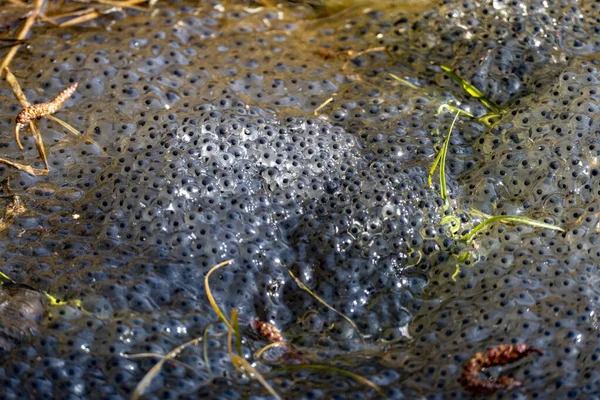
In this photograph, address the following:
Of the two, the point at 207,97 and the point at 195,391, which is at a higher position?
the point at 207,97

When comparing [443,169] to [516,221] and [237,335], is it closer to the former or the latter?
[516,221]

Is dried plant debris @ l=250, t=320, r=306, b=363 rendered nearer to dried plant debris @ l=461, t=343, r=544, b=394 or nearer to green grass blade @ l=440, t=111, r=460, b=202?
dried plant debris @ l=461, t=343, r=544, b=394

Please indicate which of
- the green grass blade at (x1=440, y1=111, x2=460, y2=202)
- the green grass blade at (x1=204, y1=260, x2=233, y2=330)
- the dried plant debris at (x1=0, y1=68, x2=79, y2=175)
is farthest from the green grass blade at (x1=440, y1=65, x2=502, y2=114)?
the dried plant debris at (x1=0, y1=68, x2=79, y2=175)

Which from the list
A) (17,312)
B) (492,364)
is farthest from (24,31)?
(492,364)

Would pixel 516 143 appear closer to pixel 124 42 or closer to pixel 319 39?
pixel 319 39

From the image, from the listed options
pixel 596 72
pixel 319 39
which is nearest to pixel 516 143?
pixel 596 72

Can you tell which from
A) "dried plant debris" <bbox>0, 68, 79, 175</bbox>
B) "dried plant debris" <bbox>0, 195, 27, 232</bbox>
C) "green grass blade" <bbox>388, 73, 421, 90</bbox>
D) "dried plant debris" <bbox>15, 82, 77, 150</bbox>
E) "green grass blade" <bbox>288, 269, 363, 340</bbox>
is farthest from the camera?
"green grass blade" <bbox>388, 73, 421, 90</bbox>

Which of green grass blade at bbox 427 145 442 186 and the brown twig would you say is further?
the brown twig
